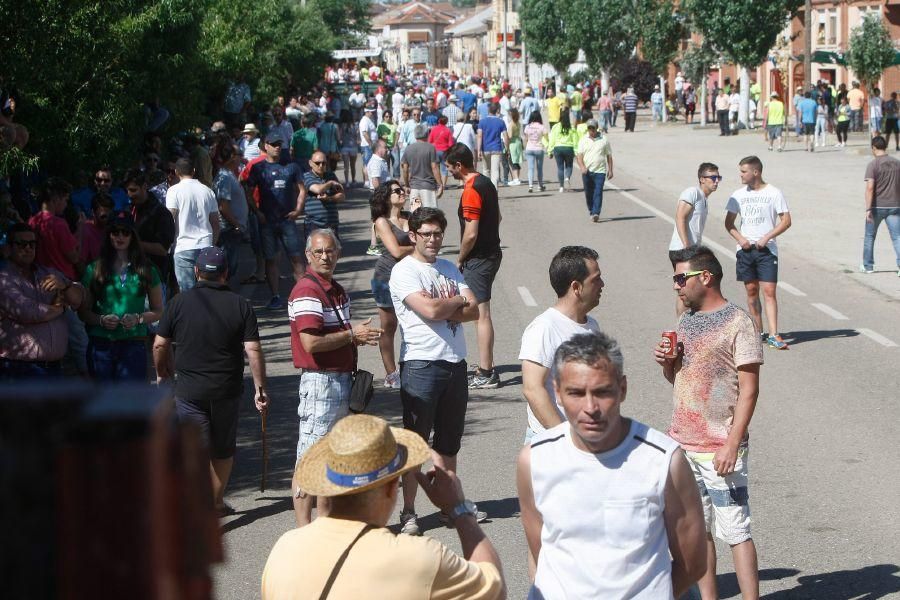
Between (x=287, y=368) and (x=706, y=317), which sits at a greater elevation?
(x=706, y=317)

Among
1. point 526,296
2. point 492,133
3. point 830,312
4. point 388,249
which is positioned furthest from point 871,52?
point 388,249

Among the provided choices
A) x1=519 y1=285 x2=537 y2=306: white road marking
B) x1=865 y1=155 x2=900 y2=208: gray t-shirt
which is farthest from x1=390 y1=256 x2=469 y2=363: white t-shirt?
x1=865 y1=155 x2=900 y2=208: gray t-shirt

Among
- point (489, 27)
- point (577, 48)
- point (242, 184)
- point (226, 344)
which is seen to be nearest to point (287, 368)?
point (242, 184)

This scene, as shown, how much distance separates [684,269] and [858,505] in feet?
7.70

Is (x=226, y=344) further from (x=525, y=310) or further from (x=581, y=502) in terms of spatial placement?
(x=525, y=310)

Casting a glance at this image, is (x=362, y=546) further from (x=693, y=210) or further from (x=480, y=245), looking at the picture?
(x=693, y=210)

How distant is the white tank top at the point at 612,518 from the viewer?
355 centimetres

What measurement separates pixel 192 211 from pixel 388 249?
2310mm

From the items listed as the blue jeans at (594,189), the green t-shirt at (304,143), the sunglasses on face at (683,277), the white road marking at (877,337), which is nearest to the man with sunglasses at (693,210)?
the white road marking at (877,337)

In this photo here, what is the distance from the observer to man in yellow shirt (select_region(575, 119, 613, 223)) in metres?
21.0

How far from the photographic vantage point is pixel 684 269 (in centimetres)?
583

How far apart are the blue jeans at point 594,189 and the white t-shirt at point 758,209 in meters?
9.34

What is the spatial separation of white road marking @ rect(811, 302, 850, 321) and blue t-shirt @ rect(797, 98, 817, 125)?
23733 mm

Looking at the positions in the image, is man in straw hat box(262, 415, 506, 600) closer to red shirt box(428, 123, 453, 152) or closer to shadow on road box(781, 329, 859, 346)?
shadow on road box(781, 329, 859, 346)
